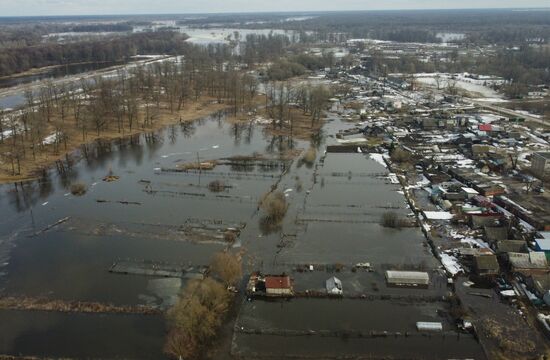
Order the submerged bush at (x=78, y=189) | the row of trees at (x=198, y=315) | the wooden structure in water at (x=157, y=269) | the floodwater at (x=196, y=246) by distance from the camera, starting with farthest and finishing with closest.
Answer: the submerged bush at (x=78, y=189), the wooden structure in water at (x=157, y=269), the floodwater at (x=196, y=246), the row of trees at (x=198, y=315)

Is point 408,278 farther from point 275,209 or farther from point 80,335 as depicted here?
point 80,335

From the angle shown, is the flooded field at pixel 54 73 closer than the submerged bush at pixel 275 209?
No

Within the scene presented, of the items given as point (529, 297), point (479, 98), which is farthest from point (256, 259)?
point (479, 98)

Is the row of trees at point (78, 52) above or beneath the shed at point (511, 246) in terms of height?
above

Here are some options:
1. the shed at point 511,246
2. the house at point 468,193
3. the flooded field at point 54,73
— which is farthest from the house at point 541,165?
the flooded field at point 54,73

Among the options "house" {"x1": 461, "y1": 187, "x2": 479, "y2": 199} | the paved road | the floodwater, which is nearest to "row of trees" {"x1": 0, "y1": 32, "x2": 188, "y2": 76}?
the floodwater

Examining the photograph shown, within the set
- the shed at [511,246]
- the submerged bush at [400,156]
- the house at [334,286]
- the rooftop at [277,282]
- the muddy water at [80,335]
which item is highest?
the submerged bush at [400,156]

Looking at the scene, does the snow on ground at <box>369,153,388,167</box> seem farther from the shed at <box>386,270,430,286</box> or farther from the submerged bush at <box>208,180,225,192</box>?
the shed at <box>386,270,430,286</box>

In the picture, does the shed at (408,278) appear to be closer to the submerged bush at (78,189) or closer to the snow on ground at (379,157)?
the snow on ground at (379,157)
